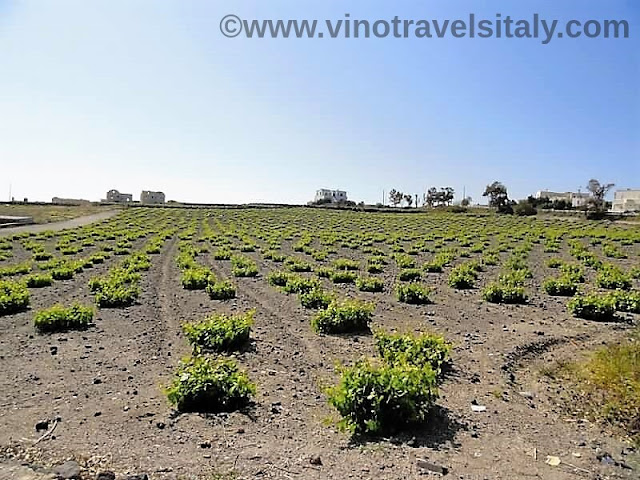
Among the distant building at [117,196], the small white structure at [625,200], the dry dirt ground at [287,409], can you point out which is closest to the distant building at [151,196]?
the distant building at [117,196]

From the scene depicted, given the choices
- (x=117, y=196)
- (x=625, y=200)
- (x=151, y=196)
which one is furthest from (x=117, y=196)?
(x=625, y=200)

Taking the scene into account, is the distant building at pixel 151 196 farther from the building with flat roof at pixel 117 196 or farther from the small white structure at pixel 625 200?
the small white structure at pixel 625 200

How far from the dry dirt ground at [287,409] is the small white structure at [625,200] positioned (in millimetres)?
131435

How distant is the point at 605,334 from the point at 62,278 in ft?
50.2

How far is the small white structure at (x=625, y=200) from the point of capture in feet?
409

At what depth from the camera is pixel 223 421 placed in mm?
5645

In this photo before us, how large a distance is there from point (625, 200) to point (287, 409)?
147837mm

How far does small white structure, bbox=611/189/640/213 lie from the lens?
12457 cm

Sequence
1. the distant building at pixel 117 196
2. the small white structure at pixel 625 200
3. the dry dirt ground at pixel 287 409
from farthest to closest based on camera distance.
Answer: the distant building at pixel 117 196 → the small white structure at pixel 625 200 → the dry dirt ground at pixel 287 409

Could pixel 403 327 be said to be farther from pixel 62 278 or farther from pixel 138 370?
pixel 62 278

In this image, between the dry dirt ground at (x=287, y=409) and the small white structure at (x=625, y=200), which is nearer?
the dry dirt ground at (x=287, y=409)

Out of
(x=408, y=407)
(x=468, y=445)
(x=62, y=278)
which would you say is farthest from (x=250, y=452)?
(x=62, y=278)

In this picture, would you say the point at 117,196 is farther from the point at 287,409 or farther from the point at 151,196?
the point at 287,409

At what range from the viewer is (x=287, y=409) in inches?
240
